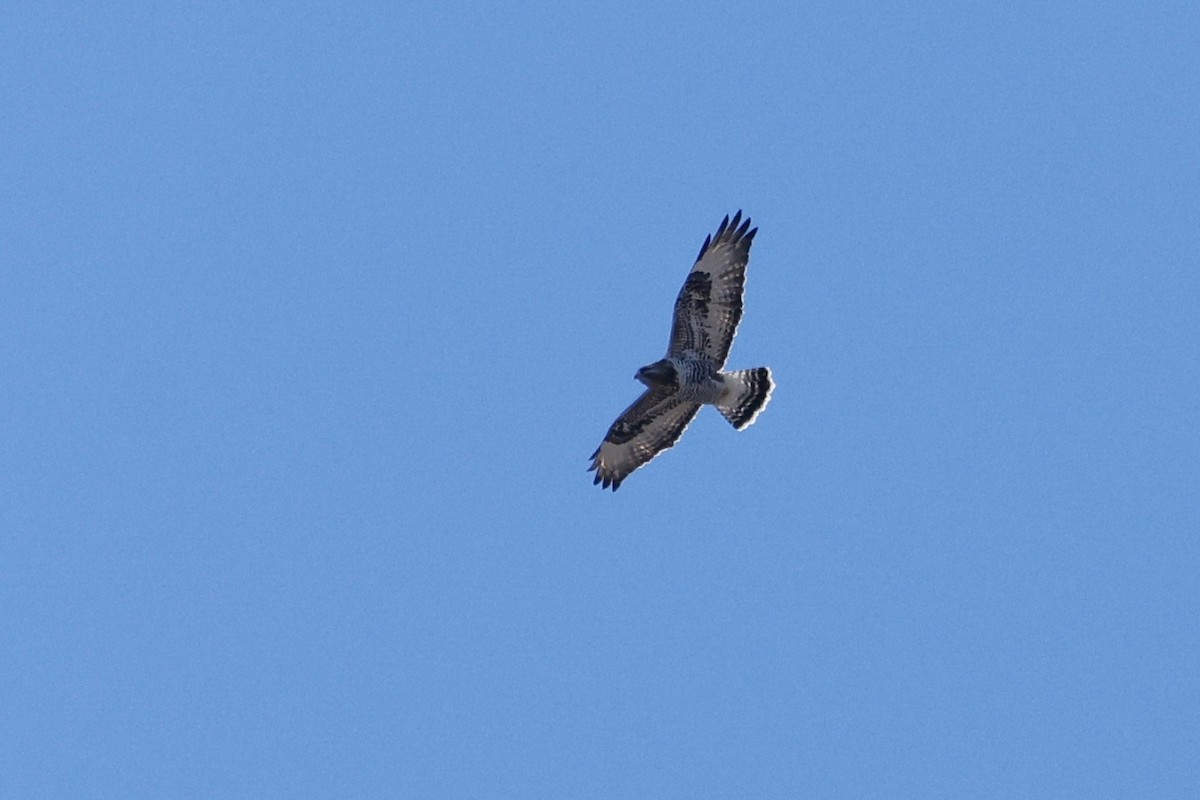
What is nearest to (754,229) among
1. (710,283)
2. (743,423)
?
(710,283)

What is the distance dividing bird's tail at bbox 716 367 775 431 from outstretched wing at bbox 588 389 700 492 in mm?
646

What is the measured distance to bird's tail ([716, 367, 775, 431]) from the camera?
24.7 m

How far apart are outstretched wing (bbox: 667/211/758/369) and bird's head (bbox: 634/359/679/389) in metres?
0.34

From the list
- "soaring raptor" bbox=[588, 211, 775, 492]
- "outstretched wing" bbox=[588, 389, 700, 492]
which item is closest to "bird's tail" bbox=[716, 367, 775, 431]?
"soaring raptor" bbox=[588, 211, 775, 492]

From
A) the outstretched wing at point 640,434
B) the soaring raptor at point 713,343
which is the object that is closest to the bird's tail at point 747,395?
the soaring raptor at point 713,343

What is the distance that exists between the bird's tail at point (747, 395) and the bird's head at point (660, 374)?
79cm

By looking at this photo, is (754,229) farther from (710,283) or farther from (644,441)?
(644,441)

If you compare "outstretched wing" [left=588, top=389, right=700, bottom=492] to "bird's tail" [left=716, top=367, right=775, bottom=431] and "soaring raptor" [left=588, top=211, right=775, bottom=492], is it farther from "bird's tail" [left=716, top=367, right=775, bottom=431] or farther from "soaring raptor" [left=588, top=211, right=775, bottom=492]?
"bird's tail" [left=716, top=367, right=775, bottom=431]

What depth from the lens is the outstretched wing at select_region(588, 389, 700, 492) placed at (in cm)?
2520

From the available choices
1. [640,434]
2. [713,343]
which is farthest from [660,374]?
[640,434]

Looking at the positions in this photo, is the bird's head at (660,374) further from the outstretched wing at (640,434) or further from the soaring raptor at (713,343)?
the outstretched wing at (640,434)

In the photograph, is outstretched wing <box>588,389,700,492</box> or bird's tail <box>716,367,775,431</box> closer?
bird's tail <box>716,367,775,431</box>

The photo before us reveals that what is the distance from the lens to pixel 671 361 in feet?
79.7

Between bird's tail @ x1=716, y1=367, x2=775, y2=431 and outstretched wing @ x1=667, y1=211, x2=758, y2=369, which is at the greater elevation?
outstretched wing @ x1=667, y1=211, x2=758, y2=369
